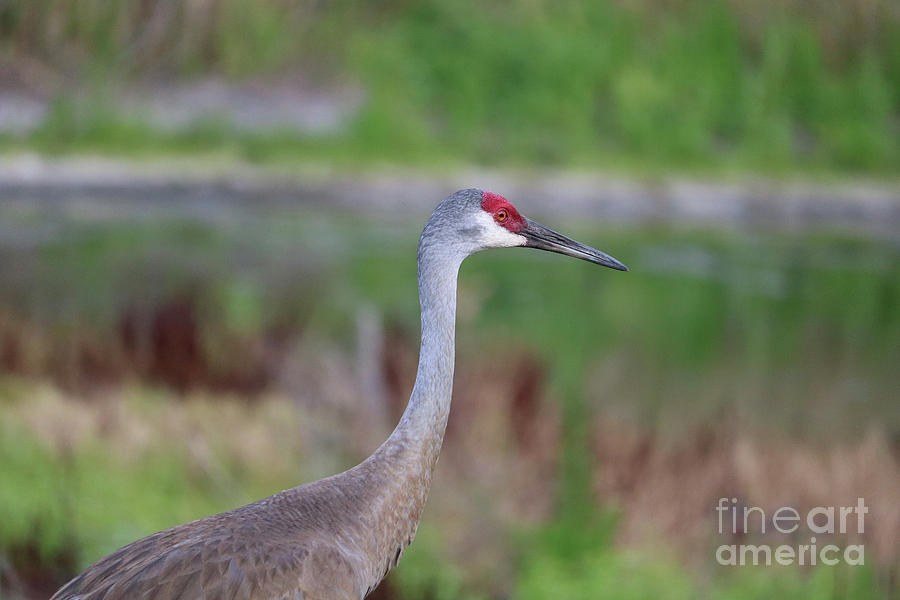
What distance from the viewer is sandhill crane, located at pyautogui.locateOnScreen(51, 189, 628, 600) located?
1893mm

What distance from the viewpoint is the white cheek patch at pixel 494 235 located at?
2201 millimetres

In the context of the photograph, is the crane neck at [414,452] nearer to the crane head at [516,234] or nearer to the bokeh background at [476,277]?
the crane head at [516,234]

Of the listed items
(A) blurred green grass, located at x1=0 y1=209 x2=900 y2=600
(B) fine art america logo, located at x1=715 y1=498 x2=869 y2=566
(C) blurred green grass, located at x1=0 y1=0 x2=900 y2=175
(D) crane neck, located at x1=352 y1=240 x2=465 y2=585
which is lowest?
(B) fine art america logo, located at x1=715 y1=498 x2=869 y2=566

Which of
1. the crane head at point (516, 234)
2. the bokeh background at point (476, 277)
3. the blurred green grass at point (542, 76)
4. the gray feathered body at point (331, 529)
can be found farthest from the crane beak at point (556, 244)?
the blurred green grass at point (542, 76)

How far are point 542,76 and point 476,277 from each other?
7.14 feet

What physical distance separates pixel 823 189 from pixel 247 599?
6.34m

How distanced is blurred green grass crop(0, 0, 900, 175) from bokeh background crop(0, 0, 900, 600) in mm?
24

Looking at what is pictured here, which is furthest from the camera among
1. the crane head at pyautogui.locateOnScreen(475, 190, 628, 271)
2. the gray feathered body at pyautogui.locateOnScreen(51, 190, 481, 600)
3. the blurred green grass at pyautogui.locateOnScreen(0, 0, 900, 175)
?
the blurred green grass at pyautogui.locateOnScreen(0, 0, 900, 175)

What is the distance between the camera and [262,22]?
7.73 meters

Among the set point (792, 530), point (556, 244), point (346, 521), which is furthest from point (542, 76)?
point (346, 521)

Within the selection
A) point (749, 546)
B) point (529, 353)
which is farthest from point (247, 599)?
point (529, 353)

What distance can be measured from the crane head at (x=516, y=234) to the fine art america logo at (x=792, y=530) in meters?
1.24

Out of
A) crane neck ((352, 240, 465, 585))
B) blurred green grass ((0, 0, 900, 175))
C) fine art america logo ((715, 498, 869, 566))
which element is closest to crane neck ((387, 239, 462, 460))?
crane neck ((352, 240, 465, 585))

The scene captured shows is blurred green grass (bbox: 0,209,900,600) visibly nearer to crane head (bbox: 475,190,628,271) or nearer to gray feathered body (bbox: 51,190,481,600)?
gray feathered body (bbox: 51,190,481,600)
